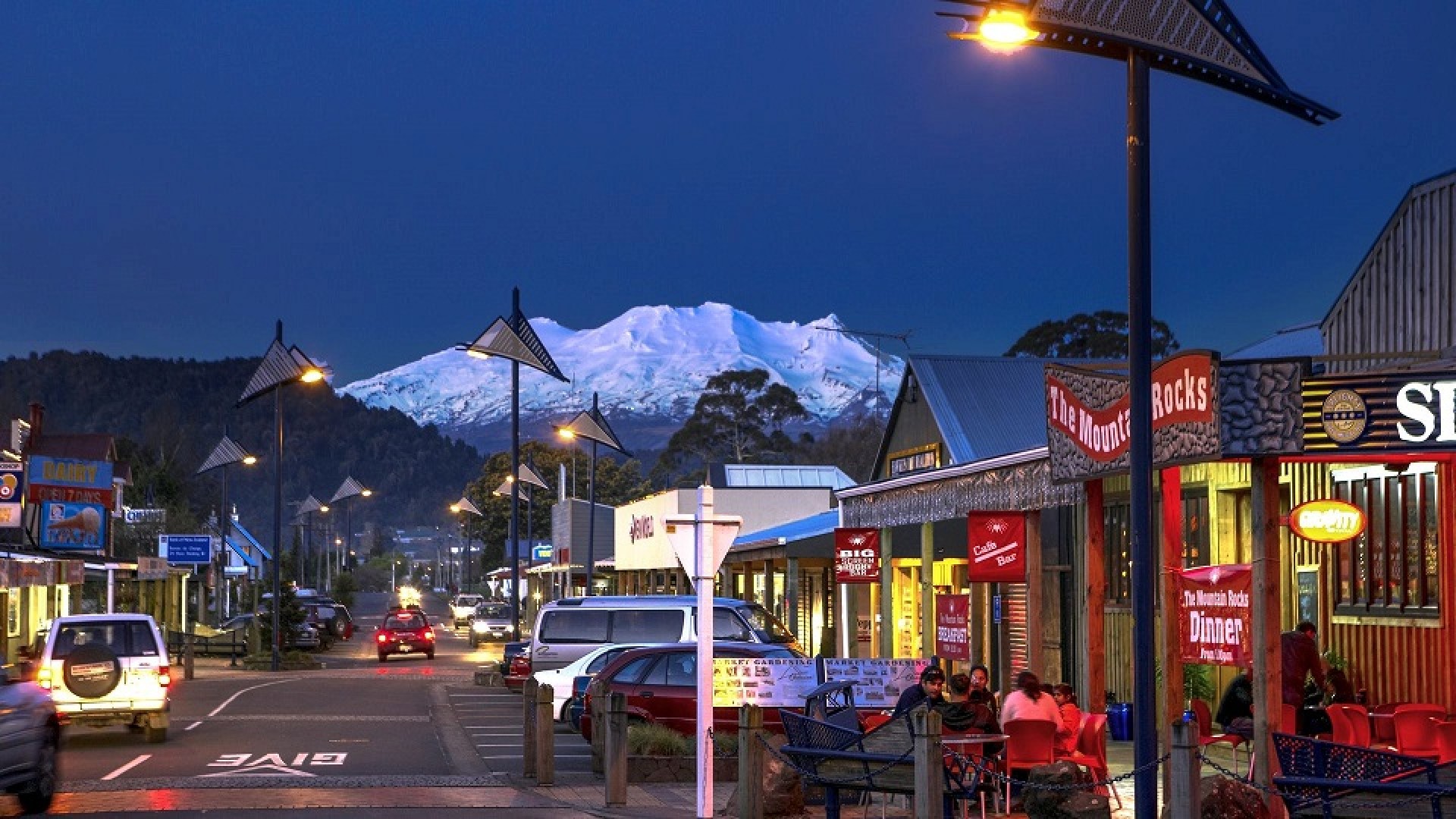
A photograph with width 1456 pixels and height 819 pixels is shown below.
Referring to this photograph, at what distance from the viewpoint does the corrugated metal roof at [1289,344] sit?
28.7 metres

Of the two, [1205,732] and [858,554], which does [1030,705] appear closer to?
[1205,732]

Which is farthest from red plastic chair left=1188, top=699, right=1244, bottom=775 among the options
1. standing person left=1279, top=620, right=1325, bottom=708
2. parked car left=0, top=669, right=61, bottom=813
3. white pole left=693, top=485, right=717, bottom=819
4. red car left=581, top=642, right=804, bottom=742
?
parked car left=0, top=669, right=61, bottom=813

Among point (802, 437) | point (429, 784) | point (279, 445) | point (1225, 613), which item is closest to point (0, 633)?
point (279, 445)

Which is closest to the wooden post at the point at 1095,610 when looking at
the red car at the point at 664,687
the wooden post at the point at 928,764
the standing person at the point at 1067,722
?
the standing person at the point at 1067,722

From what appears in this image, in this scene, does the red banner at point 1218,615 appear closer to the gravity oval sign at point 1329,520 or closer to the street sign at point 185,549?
the gravity oval sign at point 1329,520

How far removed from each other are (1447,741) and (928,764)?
541 cm

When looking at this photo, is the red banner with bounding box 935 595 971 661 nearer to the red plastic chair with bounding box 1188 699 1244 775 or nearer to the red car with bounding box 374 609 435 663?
the red plastic chair with bounding box 1188 699 1244 775

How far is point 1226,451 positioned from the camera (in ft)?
46.6

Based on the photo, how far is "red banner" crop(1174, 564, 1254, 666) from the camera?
15.0 metres

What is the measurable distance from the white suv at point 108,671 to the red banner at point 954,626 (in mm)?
10302

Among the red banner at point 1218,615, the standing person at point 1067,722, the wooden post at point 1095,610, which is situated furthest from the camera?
the wooden post at point 1095,610

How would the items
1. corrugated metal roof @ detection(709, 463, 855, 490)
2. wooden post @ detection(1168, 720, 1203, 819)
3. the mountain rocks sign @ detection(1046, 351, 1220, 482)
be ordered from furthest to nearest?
corrugated metal roof @ detection(709, 463, 855, 490) → the mountain rocks sign @ detection(1046, 351, 1220, 482) → wooden post @ detection(1168, 720, 1203, 819)

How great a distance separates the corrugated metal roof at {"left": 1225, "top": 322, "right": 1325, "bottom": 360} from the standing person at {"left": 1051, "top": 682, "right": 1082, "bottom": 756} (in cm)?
1159

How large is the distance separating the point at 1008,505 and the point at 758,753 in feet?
23.6
